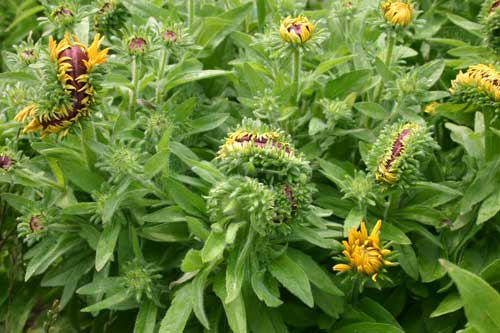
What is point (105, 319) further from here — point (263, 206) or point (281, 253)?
point (263, 206)

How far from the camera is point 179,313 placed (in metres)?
1.99

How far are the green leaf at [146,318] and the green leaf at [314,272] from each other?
0.44 m

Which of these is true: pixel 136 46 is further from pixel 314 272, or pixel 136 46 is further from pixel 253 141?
pixel 314 272

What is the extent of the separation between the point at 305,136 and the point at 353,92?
0.71 ft

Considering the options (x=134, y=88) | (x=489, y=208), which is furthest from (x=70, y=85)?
(x=489, y=208)

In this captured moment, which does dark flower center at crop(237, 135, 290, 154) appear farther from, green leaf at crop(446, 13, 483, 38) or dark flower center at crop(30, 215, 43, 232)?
green leaf at crop(446, 13, 483, 38)

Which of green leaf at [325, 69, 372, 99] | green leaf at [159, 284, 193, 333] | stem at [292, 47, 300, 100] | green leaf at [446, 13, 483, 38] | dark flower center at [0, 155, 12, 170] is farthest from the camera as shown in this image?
green leaf at [446, 13, 483, 38]

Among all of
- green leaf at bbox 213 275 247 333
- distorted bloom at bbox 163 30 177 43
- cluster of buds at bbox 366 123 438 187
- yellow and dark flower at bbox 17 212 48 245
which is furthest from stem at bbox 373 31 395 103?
yellow and dark flower at bbox 17 212 48 245

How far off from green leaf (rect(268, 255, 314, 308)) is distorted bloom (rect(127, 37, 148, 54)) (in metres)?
0.72

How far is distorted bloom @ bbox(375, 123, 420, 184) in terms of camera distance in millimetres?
1866

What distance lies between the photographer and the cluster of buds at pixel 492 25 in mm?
2238

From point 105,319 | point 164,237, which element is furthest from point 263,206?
point 105,319

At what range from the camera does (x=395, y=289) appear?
7.58 feet

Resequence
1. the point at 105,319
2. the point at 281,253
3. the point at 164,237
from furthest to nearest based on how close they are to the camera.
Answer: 1. the point at 105,319
2. the point at 164,237
3. the point at 281,253
